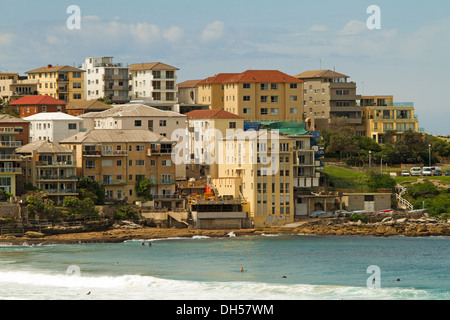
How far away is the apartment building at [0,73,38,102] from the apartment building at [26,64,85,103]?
1.58 metres

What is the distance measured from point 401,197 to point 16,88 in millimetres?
52345

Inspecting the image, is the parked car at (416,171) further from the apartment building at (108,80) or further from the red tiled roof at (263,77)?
the apartment building at (108,80)

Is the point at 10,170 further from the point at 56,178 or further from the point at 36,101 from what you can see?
the point at 36,101

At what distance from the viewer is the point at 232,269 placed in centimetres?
7638

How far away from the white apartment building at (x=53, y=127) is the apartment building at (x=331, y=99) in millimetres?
35882

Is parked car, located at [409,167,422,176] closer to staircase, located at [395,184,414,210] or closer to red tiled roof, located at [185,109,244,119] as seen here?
staircase, located at [395,184,414,210]

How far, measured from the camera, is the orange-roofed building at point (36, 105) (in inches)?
4732

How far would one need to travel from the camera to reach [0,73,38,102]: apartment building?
135 metres

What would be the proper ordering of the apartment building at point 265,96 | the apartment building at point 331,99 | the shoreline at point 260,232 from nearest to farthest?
1. the shoreline at point 260,232
2. the apartment building at point 265,96
3. the apartment building at point 331,99

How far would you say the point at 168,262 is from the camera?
79.3 meters

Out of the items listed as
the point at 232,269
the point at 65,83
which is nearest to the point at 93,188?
the point at 232,269

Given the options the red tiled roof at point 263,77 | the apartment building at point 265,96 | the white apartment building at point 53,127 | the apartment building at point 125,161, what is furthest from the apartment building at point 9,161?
the red tiled roof at point 263,77

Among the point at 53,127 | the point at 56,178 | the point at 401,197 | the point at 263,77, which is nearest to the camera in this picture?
the point at 56,178
